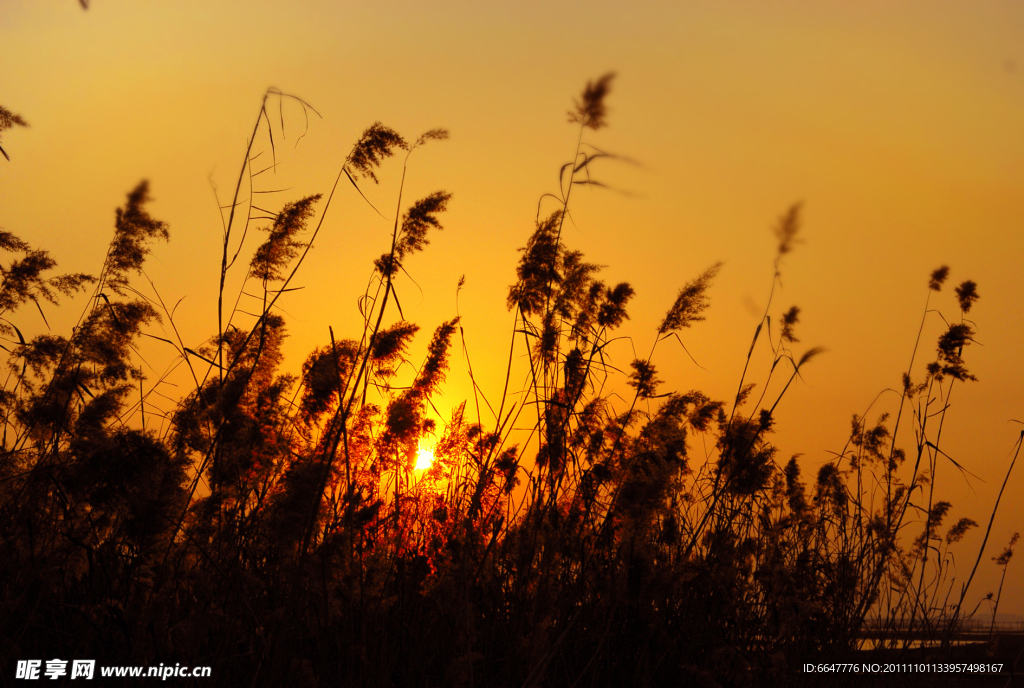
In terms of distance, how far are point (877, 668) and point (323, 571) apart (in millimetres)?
2842

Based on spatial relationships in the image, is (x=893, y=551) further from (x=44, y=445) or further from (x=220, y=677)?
(x=44, y=445)

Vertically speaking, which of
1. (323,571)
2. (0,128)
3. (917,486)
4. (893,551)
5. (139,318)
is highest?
(0,128)

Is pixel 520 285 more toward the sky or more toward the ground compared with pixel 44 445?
more toward the sky

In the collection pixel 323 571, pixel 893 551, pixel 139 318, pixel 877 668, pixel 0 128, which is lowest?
pixel 877 668

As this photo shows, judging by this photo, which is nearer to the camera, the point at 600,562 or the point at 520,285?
the point at 600,562

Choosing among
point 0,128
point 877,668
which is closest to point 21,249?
point 0,128

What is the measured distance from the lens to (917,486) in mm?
4012

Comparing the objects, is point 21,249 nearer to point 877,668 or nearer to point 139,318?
point 139,318

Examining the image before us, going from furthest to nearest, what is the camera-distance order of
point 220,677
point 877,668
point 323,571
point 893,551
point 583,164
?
1. point 893,551
2. point 877,668
3. point 583,164
4. point 220,677
5. point 323,571

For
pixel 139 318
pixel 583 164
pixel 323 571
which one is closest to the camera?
pixel 323 571

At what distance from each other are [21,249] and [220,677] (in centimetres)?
245

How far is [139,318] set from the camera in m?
2.89

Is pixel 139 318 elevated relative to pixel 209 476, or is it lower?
elevated

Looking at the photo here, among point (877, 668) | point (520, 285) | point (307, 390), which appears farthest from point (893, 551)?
point (307, 390)
